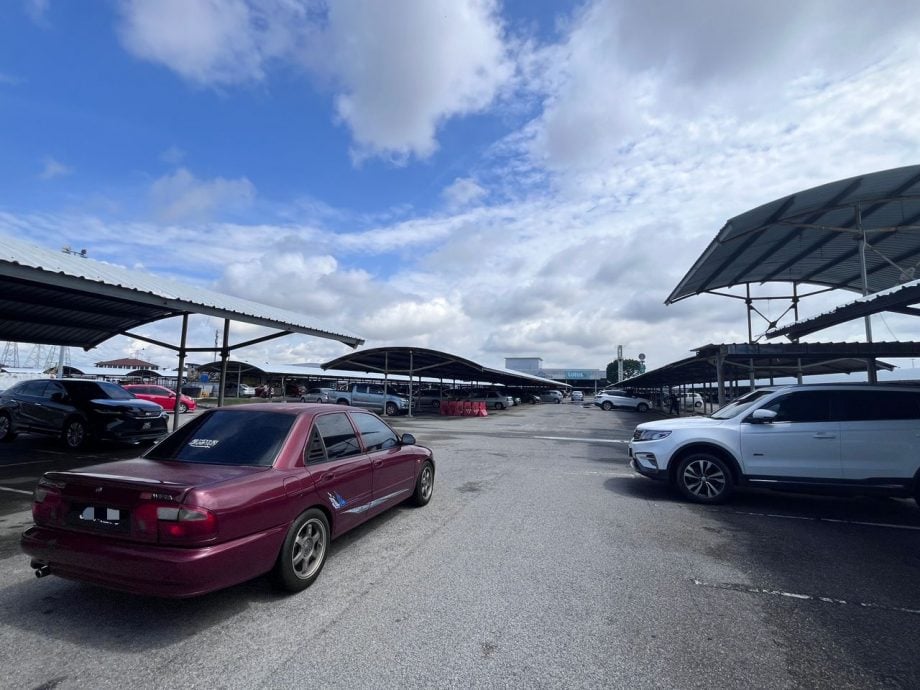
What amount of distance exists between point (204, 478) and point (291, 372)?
142ft

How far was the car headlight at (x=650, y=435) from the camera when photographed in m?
7.34

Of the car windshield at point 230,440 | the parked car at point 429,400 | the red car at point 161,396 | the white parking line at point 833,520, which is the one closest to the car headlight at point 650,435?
the white parking line at point 833,520

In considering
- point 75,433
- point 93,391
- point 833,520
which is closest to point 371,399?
point 93,391

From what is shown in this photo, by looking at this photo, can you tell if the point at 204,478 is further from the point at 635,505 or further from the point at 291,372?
the point at 291,372

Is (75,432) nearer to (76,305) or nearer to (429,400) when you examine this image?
(76,305)

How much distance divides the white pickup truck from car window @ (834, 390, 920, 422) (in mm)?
22672

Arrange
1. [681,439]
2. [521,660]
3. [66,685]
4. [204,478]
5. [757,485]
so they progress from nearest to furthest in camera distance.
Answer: [66,685] < [521,660] < [204,478] < [757,485] < [681,439]

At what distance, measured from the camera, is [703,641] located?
3.10 meters

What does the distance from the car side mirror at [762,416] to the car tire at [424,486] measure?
461 centimetres

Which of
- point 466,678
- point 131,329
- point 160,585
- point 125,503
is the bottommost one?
point 466,678

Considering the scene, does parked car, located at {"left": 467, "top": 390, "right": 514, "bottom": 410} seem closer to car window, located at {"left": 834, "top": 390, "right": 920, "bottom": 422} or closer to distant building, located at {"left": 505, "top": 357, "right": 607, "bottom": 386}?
car window, located at {"left": 834, "top": 390, "right": 920, "bottom": 422}

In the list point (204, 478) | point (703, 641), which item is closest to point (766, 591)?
point (703, 641)

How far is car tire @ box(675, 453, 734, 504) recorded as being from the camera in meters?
6.81

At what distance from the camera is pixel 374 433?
551cm
